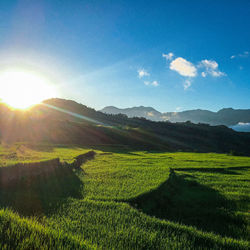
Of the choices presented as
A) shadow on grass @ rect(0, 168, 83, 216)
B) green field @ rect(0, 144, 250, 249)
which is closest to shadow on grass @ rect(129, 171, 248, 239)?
green field @ rect(0, 144, 250, 249)

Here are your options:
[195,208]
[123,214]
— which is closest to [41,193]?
[123,214]

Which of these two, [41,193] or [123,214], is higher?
[123,214]

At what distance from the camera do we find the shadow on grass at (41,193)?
22.9 ft

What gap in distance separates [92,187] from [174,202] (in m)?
4.81

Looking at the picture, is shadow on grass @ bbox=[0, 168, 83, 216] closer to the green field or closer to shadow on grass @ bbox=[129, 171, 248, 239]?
the green field

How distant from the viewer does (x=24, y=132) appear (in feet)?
177

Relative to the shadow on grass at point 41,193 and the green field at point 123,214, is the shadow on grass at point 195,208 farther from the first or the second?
the shadow on grass at point 41,193

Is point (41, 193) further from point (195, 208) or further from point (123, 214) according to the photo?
point (195, 208)

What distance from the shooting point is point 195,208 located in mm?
9055

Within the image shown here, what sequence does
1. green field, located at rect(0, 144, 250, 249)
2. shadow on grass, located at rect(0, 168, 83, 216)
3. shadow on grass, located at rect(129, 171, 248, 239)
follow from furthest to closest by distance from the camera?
shadow on grass, located at rect(129, 171, 248, 239) < shadow on grass, located at rect(0, 168, 83, 216) < green field, located at rect(0, 144, 250, 249)

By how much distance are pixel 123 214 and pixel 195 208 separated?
460 centimetres

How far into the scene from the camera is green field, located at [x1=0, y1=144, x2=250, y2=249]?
177 inches

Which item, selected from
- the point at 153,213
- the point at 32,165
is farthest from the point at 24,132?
the point at 153,213

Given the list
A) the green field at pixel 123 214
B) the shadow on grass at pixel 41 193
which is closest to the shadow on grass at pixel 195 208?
the green field at pixel 123 214
